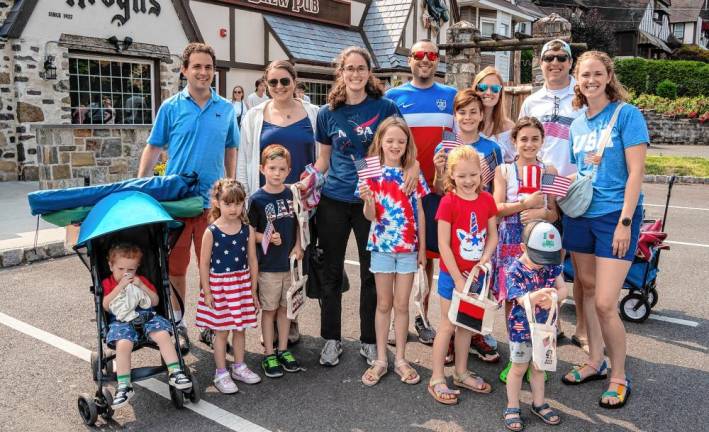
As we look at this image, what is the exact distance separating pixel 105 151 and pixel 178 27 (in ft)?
15.2

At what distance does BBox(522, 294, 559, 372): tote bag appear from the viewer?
3.42 metres

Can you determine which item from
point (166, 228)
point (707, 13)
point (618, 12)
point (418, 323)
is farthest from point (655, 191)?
point (707, 13)

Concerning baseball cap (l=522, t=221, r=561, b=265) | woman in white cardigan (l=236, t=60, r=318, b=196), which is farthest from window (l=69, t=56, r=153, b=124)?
baseball cap (l=522, t=221, r=561, b=265)

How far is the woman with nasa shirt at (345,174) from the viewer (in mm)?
4250

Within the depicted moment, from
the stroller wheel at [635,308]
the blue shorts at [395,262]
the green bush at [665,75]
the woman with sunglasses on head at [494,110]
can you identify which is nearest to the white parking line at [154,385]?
the blue shorts at [395,262]

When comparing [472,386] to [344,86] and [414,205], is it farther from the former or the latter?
[344,86]

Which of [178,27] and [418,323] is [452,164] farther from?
[178,27]

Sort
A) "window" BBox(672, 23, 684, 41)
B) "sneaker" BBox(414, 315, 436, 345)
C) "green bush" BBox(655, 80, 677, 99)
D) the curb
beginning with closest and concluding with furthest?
"sneaker" BBox(414, 315, 436, 345) < the curb < "green bush" BBox(655, 80, 677, 99) < "window" BBox(672, 23, 684, 41)

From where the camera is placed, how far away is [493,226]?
3799mm

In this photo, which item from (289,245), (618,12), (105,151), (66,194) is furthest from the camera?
(618,12)

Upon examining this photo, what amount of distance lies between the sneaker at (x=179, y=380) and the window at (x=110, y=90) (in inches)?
421

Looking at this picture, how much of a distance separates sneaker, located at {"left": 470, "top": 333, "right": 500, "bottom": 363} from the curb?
533cm

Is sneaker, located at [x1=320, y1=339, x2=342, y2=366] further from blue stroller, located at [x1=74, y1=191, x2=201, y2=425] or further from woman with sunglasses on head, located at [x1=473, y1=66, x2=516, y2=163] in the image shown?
woman with sunglasses on head, located at [x1=473, y1=66, x2=516, y2=163]

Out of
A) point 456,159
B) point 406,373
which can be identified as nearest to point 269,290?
point 406,373
